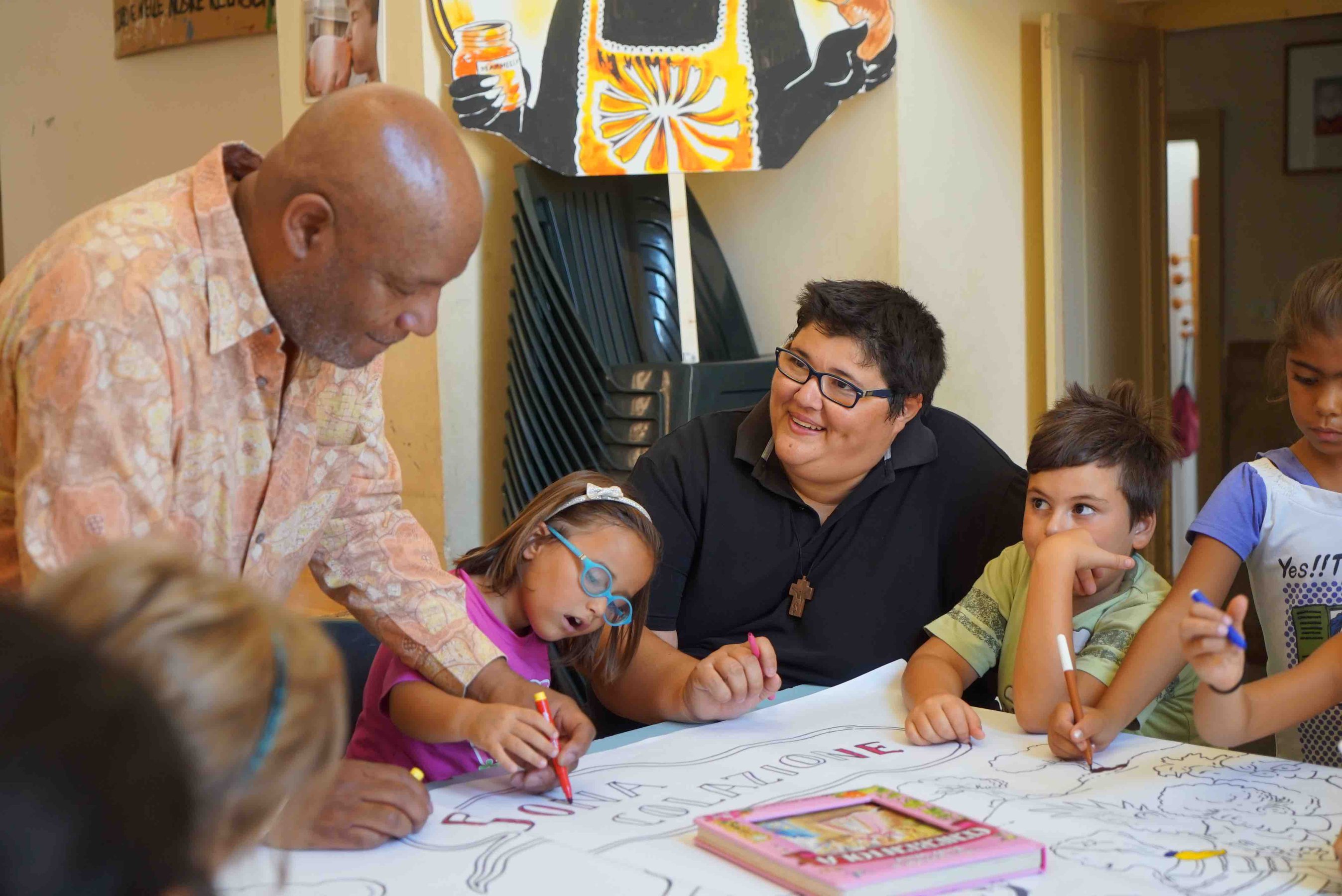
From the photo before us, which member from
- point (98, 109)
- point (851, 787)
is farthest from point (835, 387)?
point (98, 109)

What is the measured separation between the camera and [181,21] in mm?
5180

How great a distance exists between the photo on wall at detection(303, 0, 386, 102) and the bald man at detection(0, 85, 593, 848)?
7.38 ft

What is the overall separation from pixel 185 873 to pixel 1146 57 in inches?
168

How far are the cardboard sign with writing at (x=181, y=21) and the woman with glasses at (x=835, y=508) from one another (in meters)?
3.37

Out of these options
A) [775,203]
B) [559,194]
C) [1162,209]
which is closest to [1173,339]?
[1162,209]

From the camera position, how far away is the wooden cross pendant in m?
2.22

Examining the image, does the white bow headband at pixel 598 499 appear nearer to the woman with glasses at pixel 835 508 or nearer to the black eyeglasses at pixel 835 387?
the woman with glasses at pixel 835 508

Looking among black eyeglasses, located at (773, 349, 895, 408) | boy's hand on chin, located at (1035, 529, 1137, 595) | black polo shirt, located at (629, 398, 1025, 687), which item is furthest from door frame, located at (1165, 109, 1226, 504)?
boy's hand on chin, located at (1035, 529, 1137, 595)

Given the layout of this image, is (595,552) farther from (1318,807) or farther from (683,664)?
(1318,807)

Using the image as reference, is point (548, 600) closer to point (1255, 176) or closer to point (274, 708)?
point (274, 708)

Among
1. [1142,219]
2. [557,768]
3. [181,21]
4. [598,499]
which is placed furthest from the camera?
[181,21]

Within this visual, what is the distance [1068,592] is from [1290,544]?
32 centimetres

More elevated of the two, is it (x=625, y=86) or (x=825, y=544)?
(x=625, y=86)

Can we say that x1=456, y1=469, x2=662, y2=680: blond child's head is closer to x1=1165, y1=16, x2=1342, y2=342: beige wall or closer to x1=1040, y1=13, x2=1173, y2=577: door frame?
x1=1040, y1=13, x2=1173, y2=577: door frame
